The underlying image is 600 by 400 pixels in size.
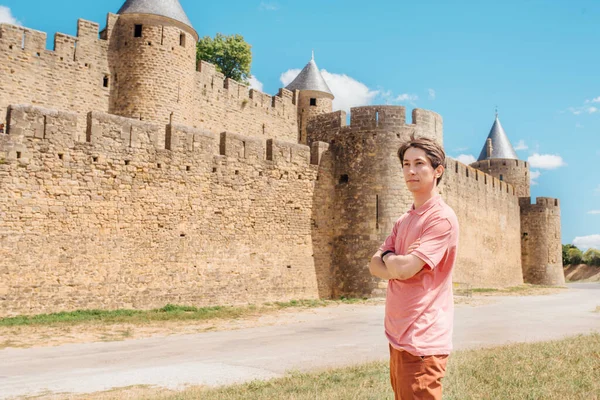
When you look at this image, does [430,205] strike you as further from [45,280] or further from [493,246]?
[493,246]

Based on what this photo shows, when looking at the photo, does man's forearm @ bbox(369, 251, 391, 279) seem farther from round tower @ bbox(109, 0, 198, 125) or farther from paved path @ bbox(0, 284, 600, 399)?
round tower @ bbox(109, 0, 198, 125)

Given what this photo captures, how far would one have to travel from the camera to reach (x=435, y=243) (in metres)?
3.32

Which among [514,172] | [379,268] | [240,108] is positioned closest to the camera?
[379,268]

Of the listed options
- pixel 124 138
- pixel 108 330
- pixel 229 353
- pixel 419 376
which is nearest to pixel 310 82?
pixel 124 138

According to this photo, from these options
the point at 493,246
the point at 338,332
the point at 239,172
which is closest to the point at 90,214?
the point at 239,172

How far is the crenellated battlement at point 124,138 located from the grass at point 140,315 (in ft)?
11.0

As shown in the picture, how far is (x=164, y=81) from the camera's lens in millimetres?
21734

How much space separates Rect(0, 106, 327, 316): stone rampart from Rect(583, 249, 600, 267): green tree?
45112mm

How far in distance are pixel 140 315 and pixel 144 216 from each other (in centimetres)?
245

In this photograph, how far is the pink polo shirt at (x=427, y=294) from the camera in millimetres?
3256


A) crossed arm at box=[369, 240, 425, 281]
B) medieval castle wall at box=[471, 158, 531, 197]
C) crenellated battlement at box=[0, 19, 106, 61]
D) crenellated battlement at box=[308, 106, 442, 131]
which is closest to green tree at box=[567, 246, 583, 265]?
medieval castle wall at box=[471, 158, 531, 197]

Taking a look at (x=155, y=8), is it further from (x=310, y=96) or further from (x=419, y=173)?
(x=419, y=173)

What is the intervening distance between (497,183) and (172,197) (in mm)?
21659

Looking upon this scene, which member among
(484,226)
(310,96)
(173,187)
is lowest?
(484,226)
